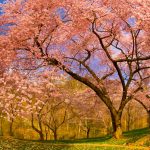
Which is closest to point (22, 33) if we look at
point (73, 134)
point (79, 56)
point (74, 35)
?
point (74, 35)

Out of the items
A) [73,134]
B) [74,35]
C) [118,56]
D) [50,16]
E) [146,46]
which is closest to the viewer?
[50,16]

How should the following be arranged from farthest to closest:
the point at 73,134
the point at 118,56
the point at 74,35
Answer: the point at 73,134 → the point at 118,56 → the point at 74,35

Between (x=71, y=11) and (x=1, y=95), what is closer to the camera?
(x=1, y=95)

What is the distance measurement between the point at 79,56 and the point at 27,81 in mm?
11870

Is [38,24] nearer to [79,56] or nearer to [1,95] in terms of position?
[1,95]

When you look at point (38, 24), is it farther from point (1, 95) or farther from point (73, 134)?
point (73, 134)

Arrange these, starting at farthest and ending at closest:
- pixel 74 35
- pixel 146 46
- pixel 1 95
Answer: pixel 146 46 → pixel 74 35 → pixel 1 95

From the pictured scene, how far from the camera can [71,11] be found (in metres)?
27.6

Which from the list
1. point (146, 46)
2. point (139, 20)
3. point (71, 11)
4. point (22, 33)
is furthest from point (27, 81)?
point (146, 46)

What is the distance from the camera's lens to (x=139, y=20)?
28000mm

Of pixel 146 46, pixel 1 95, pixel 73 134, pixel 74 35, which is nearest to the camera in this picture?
pixel 1 95

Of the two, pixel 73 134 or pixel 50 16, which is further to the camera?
pixel 73 134

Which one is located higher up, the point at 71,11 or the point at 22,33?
the point at 71,11

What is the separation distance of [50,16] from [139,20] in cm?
619
